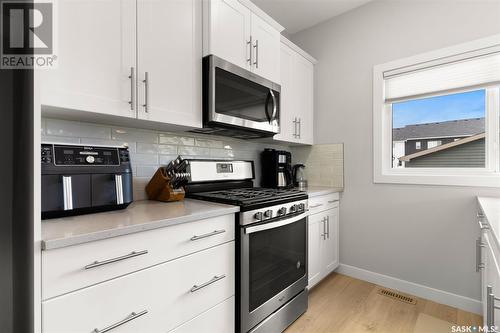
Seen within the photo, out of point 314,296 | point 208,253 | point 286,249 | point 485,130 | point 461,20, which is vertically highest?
point 461,20

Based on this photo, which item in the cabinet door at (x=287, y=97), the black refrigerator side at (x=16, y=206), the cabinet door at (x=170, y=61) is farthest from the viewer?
the cabinet door at (x=287, y=97)

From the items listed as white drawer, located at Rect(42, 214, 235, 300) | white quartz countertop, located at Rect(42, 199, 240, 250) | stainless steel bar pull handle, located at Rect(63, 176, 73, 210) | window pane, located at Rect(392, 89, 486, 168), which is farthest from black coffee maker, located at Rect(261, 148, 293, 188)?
stainless steel bar pull handle, located at Rect(63, 176, 73, 210)

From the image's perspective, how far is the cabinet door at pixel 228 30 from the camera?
1.61 meters

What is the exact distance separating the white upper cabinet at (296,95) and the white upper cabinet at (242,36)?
247 millimetres

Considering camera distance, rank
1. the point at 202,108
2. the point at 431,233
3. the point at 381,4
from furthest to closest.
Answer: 1. the point at 381,4
2. the point at 431,233
3. the point at 202,108

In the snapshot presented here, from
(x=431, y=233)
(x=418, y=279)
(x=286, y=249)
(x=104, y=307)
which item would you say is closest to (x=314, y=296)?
(x=286, y=249)

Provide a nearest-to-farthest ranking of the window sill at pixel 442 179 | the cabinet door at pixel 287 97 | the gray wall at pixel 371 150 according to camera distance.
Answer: the window sill at pixel 442 179, the gray wall at pixel 371 150, the cabinet door at pixel 287 97

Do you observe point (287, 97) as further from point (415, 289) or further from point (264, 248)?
point (415, 289)

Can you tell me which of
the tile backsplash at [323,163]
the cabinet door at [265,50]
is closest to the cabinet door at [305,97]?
the tile backsplash at [323,163]

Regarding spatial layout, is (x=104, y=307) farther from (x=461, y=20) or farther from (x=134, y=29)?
(x=461, y=20)

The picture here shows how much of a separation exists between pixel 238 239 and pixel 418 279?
183 cm

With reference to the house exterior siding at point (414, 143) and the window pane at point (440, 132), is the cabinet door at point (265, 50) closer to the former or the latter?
the window pane at point (440, 132)

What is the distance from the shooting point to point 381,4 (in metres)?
2.37

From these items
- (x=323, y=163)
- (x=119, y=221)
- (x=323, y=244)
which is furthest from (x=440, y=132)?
(x=119, y=221)
